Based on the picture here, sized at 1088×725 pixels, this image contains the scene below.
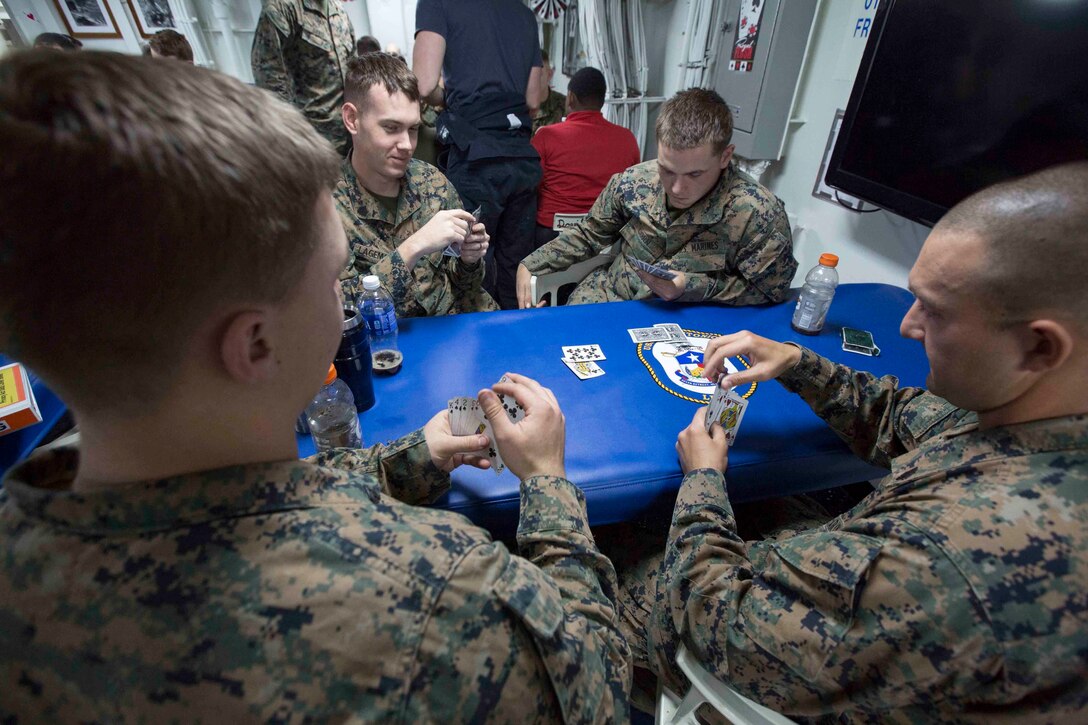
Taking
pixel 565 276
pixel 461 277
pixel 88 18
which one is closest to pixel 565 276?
pixel 565 276

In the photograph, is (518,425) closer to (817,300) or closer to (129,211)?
(129,211)

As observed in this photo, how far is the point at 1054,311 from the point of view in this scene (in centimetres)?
67

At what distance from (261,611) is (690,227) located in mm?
2014

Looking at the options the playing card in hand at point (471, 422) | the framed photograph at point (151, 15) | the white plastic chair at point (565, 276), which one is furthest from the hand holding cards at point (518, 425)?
the framed photograph at point (151, 15)

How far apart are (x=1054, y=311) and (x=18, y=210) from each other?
1.14 m

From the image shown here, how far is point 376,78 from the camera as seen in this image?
1.73m

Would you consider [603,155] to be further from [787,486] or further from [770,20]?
[787,486]

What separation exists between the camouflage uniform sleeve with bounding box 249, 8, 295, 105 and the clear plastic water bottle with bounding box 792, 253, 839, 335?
8.77ft

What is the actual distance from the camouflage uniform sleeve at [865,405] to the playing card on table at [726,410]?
0.82 ft

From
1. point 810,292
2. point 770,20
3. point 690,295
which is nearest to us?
point 810,292

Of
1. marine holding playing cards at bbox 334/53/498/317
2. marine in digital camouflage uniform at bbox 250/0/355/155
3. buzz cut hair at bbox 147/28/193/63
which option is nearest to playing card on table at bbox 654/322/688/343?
marine holding playing cards at bbox 334/53/498/317

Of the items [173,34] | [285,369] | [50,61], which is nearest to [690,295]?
[285,369]

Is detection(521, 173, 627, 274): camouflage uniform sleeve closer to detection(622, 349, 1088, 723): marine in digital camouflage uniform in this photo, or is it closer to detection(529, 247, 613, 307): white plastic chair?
detection(529, 247, 613, 307): white plastic chair

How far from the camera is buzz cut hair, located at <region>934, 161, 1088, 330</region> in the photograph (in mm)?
664
